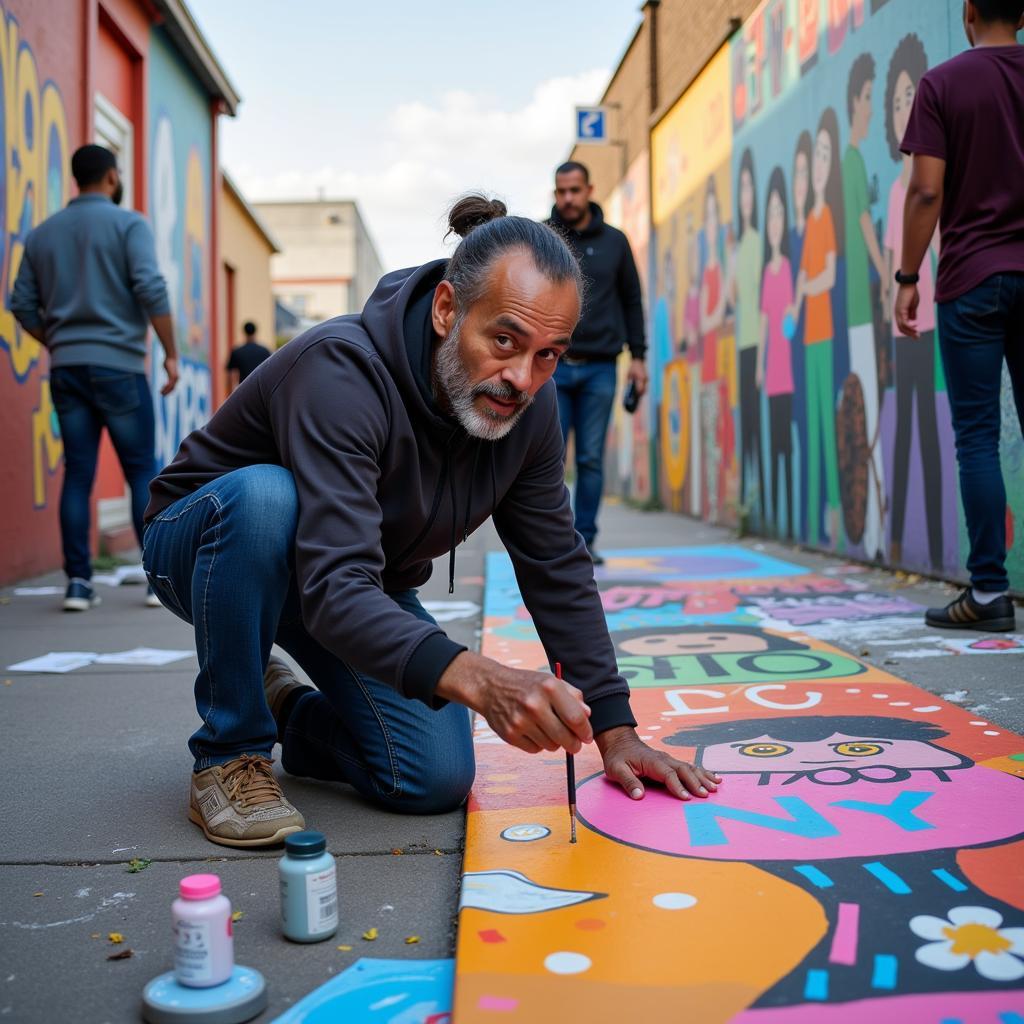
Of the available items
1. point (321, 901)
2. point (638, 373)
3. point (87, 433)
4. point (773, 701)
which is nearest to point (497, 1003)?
point (321, 901)

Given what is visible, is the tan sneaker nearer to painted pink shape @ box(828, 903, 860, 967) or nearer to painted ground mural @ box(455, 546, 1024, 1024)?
painted ground mural @ box(455, 546, 1024, 1024)

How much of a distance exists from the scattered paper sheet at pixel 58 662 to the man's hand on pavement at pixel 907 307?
117 inches

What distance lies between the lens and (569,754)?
1.71 metres

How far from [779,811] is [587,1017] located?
81 centimetres

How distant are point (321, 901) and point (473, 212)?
1.33 metres

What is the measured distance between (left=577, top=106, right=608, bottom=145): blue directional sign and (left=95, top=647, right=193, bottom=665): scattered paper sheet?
10.9 metres

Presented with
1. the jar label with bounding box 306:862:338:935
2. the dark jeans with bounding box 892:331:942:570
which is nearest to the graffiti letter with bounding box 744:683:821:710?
the jar label with bounding box 306:862:338:935

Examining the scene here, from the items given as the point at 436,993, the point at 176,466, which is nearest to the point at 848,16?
the point at 176,466

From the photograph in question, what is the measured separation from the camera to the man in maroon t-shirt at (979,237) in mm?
3463

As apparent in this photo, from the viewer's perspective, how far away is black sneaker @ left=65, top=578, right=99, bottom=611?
187 inches

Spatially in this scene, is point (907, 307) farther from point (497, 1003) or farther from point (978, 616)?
point (497, 1003)

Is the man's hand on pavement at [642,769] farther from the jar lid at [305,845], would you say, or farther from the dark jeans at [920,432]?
the dark jeans at [920,432]

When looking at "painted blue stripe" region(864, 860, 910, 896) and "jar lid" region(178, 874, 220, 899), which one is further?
"painted blue stripe" region(864, 860, 910, 896)

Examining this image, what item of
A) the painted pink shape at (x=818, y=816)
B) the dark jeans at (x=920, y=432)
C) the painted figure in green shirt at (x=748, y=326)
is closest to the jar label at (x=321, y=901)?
the painted pink shape at (x=818, y=816)
